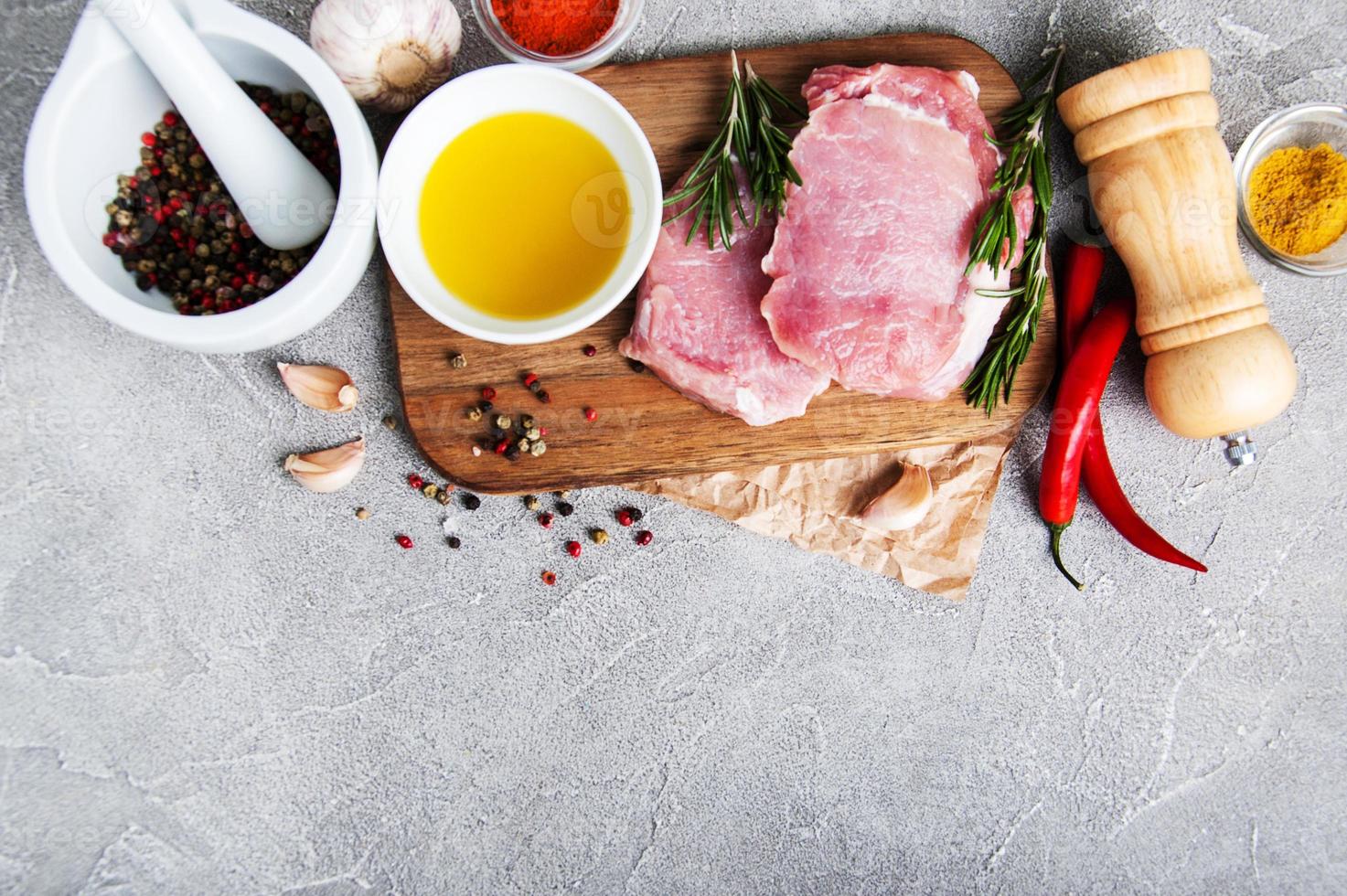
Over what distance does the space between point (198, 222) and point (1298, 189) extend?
1888mm

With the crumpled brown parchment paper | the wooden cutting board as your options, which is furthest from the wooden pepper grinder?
the crumpled brown parchment paper

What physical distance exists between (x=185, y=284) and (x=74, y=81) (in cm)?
31

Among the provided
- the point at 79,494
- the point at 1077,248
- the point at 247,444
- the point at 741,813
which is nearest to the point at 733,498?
the point at 741,813

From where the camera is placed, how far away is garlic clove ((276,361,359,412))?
146 centimetres

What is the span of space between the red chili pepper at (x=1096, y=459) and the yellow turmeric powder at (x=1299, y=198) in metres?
0.31

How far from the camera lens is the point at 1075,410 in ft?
4.85

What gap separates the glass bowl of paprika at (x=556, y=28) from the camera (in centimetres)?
143

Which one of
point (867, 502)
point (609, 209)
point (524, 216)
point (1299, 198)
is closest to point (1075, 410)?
point (867, 502)

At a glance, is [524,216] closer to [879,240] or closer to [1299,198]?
[879,240]

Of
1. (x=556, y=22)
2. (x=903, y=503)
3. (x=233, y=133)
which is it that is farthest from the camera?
(x=903, y=503)

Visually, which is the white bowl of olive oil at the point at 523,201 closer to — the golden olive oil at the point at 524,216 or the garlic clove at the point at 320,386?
the golden olive oil at the point at 524,216

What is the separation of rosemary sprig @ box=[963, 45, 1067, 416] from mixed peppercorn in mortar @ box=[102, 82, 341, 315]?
3.47 ft

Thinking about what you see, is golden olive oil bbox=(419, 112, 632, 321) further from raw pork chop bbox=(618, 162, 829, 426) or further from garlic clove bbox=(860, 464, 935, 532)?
garlic clove bbox=(860, 464, 935, 532)

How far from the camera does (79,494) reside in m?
1.50
